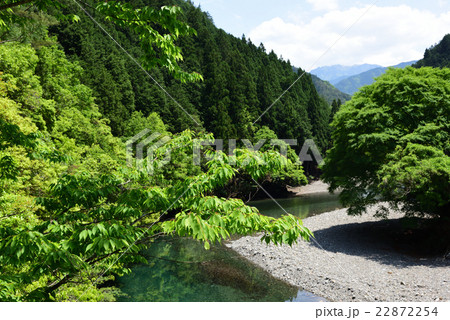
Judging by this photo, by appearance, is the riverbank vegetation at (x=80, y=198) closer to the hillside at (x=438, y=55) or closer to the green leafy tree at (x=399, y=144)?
the green leafy tree at (x=399, y=144)

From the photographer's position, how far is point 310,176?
44469 millimetres

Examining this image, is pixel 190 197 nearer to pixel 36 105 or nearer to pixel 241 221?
pixel 241 221

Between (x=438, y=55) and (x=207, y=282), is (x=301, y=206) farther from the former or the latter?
(x=438, y=55)

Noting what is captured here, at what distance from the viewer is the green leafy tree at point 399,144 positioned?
452 inches

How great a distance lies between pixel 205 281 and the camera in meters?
11.5

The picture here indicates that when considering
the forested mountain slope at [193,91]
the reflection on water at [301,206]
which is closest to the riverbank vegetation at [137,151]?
the forested mountain slope at [193,91]

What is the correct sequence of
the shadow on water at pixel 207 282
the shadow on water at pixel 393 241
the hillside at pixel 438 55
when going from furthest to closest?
1. the hillside at pixel 438 55
2. the shadow on water at pixel 393 241
3. the shadow on water at pixel 207 282

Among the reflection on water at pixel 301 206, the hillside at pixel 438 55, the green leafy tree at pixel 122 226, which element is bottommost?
the reflection on water at pixel 301 206

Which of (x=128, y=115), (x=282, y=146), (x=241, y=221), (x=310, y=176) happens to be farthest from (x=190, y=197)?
(x=310, y=176)

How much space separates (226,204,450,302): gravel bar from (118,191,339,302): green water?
0.67m

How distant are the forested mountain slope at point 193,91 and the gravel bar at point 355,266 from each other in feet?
51.6

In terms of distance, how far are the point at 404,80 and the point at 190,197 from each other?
14.5 metres

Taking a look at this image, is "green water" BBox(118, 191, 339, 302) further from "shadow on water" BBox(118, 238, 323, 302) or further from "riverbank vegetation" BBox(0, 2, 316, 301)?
"riverbank vegetation" BBox(0, 2, 316, 301)

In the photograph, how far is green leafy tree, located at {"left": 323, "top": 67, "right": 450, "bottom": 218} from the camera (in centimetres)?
1148
